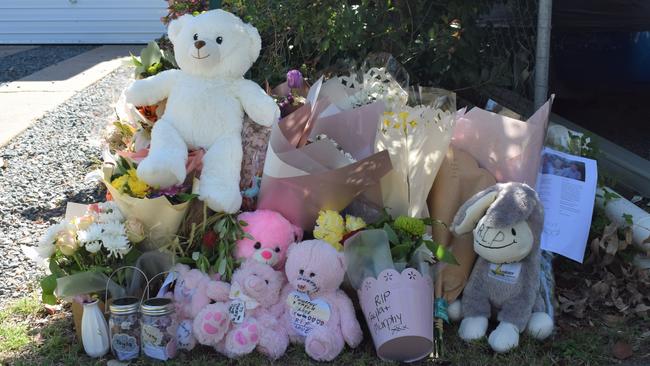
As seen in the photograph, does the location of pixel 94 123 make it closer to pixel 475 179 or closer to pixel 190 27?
pixel 190 27

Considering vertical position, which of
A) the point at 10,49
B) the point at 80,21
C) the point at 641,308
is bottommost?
the point at 10,49

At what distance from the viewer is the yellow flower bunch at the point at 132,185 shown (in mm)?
2994

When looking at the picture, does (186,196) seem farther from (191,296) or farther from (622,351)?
(622,351)

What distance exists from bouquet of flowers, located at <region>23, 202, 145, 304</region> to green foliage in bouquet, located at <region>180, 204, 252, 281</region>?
234 millimetres

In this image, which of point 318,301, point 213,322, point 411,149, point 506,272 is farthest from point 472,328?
point 213,322

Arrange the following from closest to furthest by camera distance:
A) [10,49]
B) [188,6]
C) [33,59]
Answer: [188,6], [33,59], [10,49]

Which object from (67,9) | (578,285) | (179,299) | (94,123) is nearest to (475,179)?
(578,285)

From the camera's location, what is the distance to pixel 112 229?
2.89 metres

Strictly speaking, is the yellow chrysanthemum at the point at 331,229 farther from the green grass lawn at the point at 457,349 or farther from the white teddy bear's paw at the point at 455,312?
the white teddy bear's paw at the point at 455,312

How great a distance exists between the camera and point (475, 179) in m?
3.19

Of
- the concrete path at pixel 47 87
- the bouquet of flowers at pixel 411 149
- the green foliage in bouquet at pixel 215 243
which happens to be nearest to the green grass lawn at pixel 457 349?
the green foliage in bouquet at pixel 215 243

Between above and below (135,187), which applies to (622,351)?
below

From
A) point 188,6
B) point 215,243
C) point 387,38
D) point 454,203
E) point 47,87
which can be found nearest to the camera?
point 215,243

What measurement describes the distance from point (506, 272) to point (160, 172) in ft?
4.97
